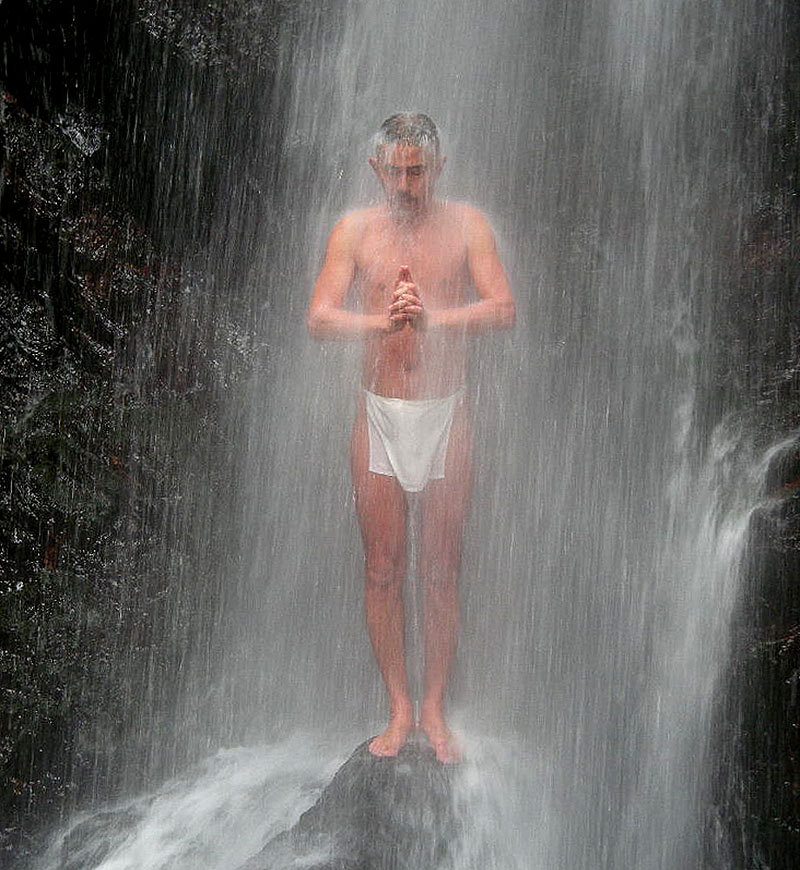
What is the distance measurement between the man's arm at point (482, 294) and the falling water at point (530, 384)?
127 centimetres

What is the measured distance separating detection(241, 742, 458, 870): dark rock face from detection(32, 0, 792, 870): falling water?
2.10 ft

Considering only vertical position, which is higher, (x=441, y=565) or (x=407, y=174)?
(x=407, y=174)

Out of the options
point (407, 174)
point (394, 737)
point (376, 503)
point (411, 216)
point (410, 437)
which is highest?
point (407, 174)

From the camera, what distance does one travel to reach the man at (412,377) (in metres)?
4.49

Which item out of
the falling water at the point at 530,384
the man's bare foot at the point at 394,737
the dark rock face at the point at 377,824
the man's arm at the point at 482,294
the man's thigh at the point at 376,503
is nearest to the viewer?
the dark rock face at the point at 377,824

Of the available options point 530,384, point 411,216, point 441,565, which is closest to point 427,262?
point 411,216

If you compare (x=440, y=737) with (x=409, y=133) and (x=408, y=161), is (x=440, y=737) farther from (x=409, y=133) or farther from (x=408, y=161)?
(x=409, y=133)

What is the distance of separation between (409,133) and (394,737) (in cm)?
241

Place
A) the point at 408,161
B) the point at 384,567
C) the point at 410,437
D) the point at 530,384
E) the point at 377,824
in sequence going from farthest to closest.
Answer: the point at 530,384, the point at 384,567, the point at 410,437, the point at 408,161, the point at 377,824

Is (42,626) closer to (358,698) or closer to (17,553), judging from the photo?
(17,553)

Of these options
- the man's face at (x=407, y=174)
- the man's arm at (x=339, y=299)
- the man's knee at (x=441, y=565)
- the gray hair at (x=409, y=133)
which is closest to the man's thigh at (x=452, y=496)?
the man's knee at (x=441, y=565)

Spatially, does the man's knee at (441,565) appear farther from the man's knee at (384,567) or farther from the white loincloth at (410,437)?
the white loincloth at (410,437)

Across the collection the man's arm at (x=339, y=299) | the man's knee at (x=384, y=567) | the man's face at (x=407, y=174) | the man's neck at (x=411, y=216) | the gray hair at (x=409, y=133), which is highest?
the gray hair at (x=409, y=133)

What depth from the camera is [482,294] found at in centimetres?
454
